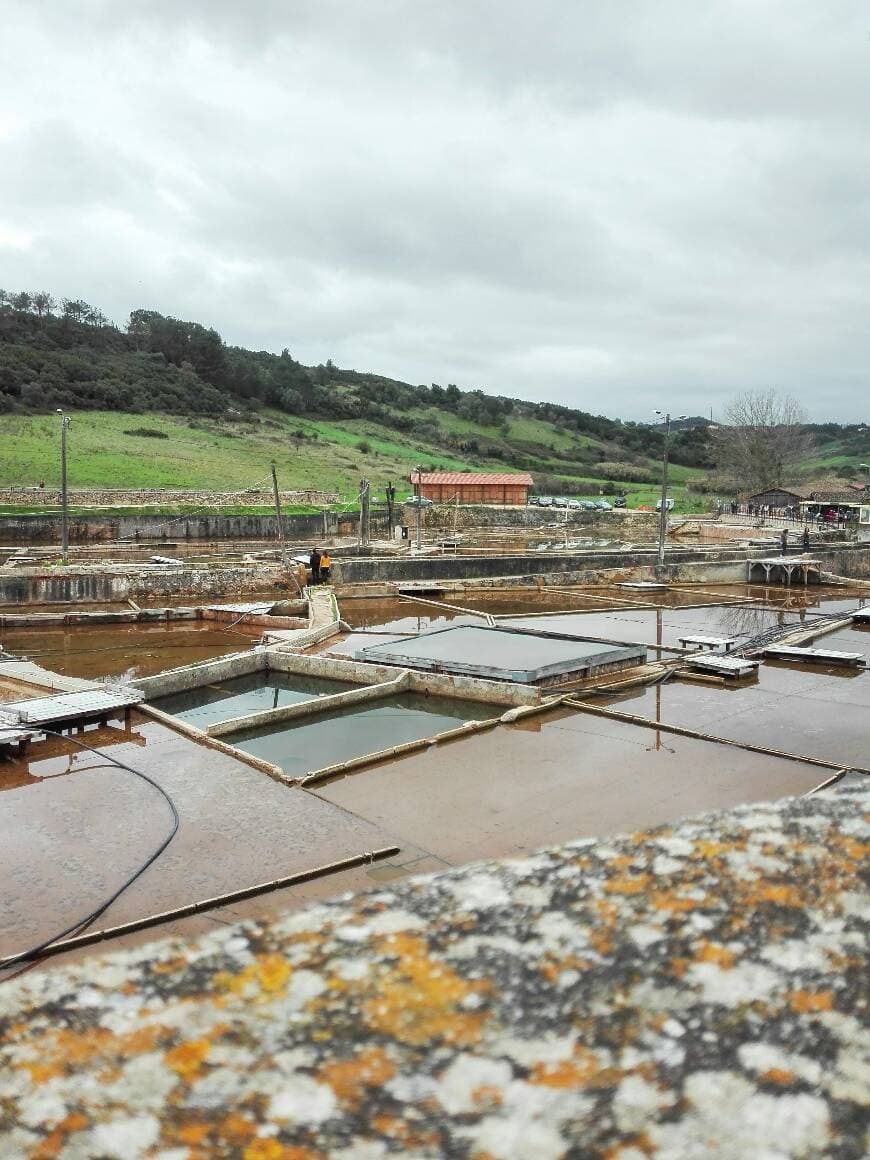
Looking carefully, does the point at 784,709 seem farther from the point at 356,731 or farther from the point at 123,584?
the point at 123,584

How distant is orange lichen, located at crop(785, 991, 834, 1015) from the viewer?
1.22m

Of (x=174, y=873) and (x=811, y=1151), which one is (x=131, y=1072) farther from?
(x=174, y=873)

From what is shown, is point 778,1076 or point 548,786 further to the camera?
point 548,786

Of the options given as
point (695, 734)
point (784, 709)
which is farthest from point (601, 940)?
point (784, 709)

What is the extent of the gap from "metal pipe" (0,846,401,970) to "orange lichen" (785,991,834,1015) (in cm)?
487

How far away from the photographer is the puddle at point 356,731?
9508 millimetres

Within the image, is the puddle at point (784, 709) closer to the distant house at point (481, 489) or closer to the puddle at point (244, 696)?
the puddle at point (244, 696)

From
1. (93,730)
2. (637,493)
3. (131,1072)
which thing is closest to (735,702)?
(93,730)

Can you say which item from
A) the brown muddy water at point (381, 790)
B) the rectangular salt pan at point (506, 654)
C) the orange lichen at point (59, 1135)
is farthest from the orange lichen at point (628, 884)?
the rectangular salt pan at point (506, 654)

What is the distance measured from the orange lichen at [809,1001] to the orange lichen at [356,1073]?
23.5 inches

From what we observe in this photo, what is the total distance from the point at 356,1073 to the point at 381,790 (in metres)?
6.89

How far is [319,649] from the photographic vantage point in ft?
48.0

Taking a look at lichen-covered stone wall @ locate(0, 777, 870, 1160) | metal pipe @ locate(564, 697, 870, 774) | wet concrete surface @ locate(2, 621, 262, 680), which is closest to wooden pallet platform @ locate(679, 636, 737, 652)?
metal pipe @ locate(564, 697, 870, 774)

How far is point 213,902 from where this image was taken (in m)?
5.49
